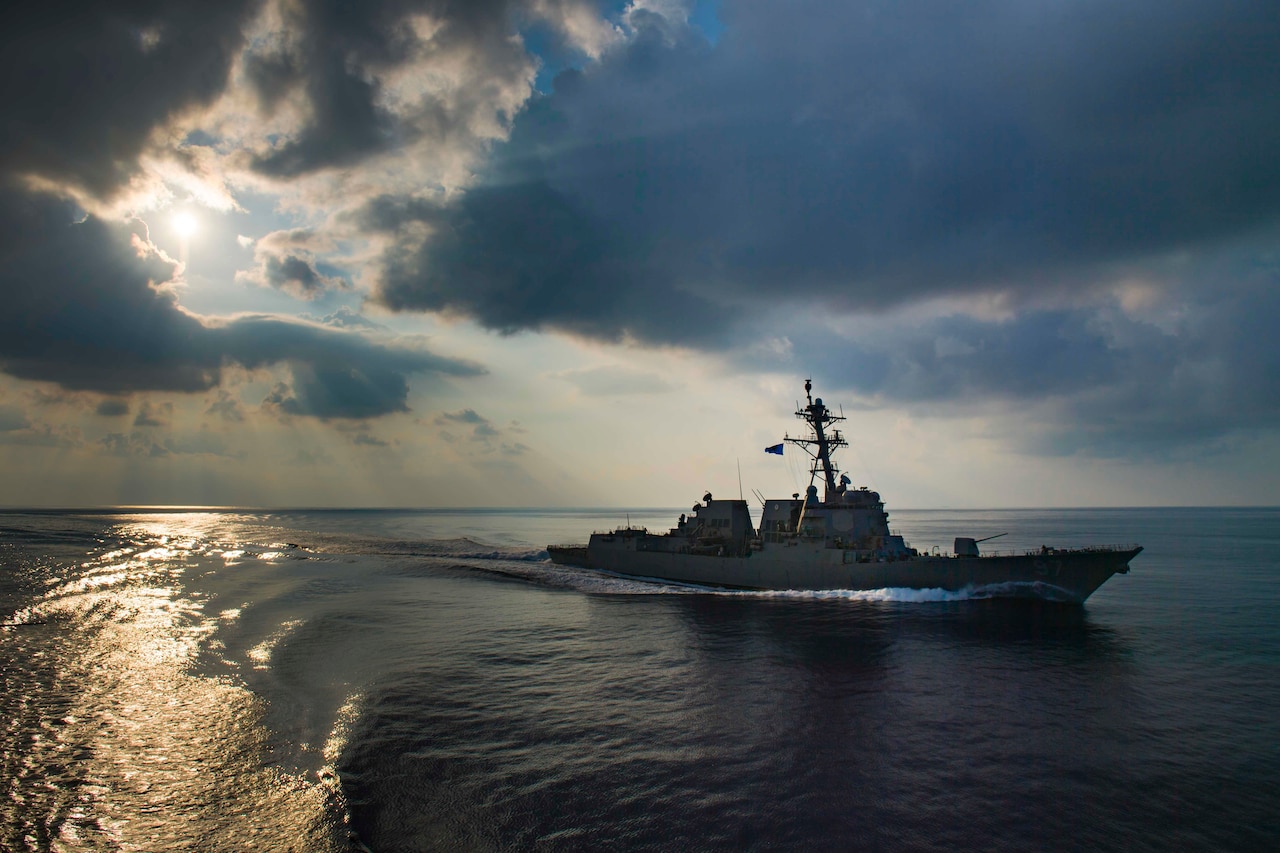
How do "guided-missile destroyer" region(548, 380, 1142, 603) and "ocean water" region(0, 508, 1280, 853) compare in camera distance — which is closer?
"ocean water" region(0, 508, 1280, 853)

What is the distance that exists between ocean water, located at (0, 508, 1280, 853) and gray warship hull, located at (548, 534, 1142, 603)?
2432 millimetres

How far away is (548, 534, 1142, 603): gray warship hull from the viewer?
1192 inches

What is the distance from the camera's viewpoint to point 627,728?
527 inches

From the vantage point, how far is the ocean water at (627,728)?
9219 millimetres

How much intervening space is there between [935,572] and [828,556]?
5815mm

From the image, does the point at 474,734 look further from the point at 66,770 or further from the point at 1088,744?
the point at 1088,744

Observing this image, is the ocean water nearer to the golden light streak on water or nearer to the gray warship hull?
the golden light streak on water

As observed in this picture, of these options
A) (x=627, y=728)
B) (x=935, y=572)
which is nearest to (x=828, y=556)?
(x=935, y=572)

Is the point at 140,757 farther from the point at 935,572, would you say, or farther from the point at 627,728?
the point at 935,572

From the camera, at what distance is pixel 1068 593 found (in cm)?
3083

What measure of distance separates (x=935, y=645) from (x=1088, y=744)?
9200mm

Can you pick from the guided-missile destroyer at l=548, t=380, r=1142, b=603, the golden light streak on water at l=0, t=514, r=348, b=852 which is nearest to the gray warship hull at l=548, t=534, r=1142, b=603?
the guided-missile destroyer at l=548, t=380, r=1142, b=603

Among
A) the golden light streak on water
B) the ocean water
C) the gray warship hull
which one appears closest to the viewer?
the golden light streak on water

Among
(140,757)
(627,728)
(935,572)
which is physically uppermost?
(935,572)
